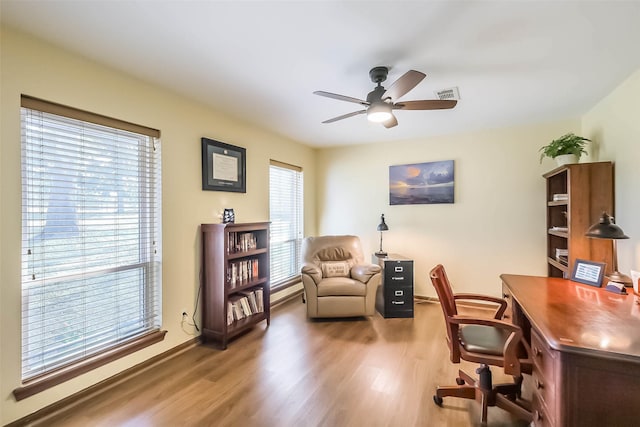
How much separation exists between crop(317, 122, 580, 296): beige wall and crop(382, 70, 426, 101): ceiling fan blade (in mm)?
1351

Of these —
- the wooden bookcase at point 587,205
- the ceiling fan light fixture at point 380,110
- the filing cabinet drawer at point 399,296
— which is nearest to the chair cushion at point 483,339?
the wooden bookcase at point 587,205

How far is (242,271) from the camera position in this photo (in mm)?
3176

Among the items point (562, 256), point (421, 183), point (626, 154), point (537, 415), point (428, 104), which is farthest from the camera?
point (421, 183)

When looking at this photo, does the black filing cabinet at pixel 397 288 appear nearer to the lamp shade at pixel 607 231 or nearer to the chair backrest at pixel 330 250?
the chair backrest at pixel 330 250

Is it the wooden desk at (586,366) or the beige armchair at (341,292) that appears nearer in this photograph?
the wooden desk at (586,366)

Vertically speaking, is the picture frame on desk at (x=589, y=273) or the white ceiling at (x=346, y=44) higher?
the white ceiling at (x=346, y=44)

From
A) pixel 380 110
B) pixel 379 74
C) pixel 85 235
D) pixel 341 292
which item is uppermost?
pixel 379 74

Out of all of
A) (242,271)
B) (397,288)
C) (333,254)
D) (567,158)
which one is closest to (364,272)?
(397,288)

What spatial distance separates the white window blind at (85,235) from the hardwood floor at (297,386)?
47 cm

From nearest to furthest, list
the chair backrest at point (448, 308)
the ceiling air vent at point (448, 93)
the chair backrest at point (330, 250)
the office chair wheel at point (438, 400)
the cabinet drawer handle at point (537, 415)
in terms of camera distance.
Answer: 1. the cabinet drawer handle at point (537, 415)
2. the chair backrest at point (448, 308)
3. the office chair wheel at point (438, 400)
4. the ceiling air vent at point (448, 93)
5. the chair backrest at point (330, 250)

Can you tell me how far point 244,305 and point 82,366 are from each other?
4.63 feet

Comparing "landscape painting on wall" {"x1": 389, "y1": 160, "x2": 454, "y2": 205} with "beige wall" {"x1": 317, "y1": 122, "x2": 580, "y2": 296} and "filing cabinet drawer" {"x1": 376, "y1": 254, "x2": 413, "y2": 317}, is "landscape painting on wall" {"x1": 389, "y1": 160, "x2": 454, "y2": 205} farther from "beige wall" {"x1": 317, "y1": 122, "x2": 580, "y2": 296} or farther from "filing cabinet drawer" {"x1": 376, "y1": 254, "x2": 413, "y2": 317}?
"filing cabinet drawer" {"x1": 376, "y1": 254, "x2": 413, "y2": 317}

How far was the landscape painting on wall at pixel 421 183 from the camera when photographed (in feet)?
13.4

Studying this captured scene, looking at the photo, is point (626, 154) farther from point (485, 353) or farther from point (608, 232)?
point (485, 353)
